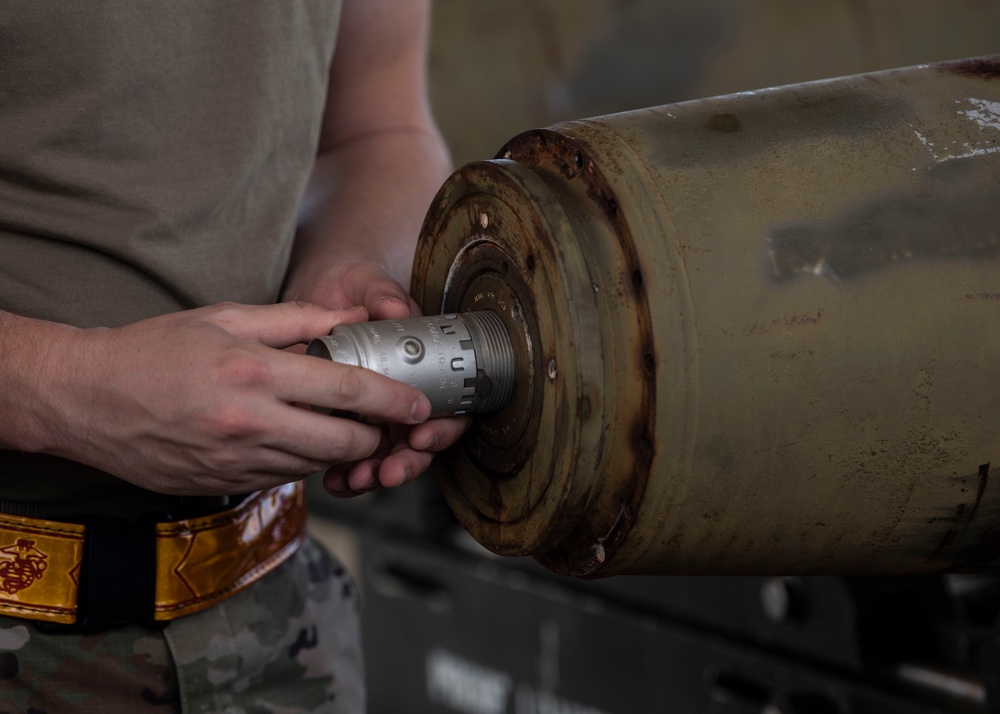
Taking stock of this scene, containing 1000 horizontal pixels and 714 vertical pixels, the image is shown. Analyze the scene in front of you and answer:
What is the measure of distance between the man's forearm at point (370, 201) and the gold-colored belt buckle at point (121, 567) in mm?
220

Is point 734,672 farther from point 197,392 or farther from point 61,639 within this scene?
point 197,392

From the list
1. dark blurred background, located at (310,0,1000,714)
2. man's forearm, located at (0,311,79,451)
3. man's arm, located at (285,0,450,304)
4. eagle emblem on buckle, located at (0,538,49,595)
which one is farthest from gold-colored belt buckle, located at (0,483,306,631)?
dark blurred background, located at (310,0,1000,714)

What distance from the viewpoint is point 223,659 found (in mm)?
858

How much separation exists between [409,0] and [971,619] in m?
1.02

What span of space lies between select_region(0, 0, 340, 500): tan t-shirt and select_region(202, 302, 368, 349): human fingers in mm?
168

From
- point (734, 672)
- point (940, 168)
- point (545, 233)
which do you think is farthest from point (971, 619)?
point (545, 233)

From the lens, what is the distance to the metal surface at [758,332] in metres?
0.64

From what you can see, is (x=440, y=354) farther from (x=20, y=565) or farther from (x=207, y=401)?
(x=20, y=565)

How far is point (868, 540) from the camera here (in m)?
0.70

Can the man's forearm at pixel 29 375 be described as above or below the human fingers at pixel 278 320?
below

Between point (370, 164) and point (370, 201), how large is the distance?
60 millimetres

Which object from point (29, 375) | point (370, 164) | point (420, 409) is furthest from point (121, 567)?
point (370, 164)

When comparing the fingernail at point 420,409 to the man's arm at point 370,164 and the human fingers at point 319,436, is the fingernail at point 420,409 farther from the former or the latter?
the man's arm at point 370,164

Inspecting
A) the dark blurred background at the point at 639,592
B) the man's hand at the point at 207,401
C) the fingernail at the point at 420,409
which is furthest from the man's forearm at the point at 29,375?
the dark blurred background at the point at 639,592
